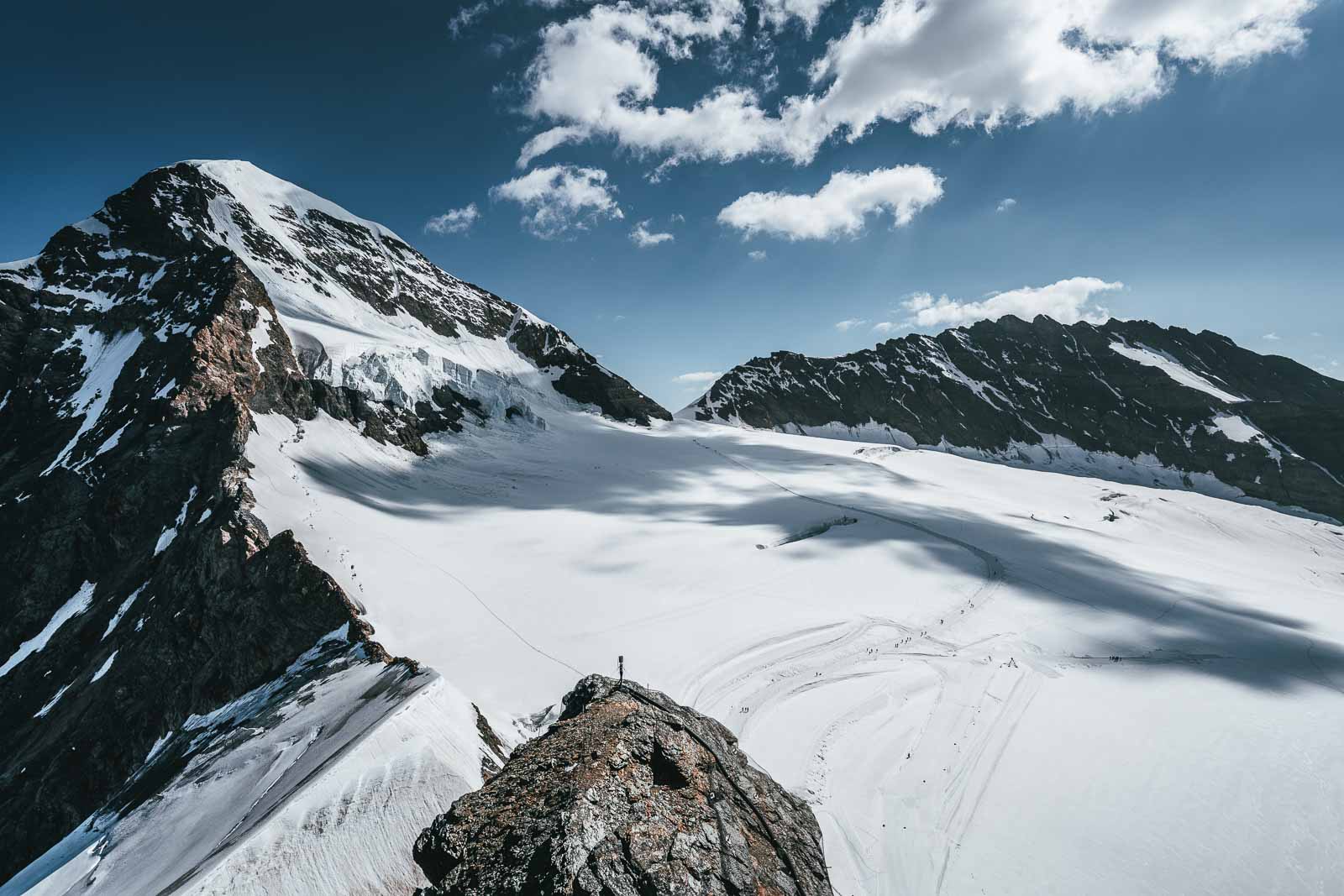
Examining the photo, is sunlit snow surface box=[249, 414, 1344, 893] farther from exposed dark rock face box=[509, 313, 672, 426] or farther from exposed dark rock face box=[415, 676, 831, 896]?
exposed dark rock face box=[509, 313, 672, 426]

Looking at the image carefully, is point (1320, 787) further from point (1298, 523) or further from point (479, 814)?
point (1298, 523)

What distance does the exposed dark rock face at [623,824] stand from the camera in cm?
433

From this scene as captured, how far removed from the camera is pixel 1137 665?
1717 cm

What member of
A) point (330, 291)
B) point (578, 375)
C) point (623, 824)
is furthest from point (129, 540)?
point (578, 375)

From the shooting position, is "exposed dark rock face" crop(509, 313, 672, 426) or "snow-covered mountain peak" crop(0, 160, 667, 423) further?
"exposed dark rock face" crop(509, 313, 672, 426)

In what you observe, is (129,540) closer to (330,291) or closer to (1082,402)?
(330,291)

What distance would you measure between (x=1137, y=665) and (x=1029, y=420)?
13009 centimetres

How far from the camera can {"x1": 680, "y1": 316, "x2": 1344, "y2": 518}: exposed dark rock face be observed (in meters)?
105

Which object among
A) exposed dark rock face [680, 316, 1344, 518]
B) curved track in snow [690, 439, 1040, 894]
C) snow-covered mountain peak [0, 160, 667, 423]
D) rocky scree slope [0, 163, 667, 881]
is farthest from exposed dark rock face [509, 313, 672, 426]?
curved track in snow [690, 439, 1040, 894]

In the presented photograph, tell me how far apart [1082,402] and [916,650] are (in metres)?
141

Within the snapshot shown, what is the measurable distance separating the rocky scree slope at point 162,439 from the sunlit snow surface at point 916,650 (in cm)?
279

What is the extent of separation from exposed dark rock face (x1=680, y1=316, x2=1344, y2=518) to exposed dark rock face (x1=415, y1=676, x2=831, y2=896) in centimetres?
10481

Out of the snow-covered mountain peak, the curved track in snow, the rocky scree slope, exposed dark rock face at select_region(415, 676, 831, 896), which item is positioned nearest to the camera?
exposed dark rock face at select_region(415, 676, 831, 896)

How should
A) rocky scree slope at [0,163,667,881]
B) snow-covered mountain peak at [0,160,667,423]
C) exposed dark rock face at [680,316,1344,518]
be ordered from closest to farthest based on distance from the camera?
1. rocky scree slope at [0,163,667,881]
2. snow-covered mountain peak at [0,160,667,423]
3. exposed dark rock face at [680,316,1344,518]
